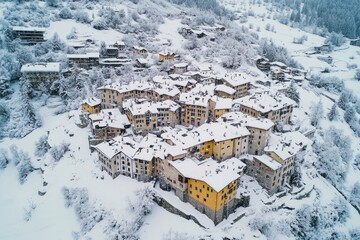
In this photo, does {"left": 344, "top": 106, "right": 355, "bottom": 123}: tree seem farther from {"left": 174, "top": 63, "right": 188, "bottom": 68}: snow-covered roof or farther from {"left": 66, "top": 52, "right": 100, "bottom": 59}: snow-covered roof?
{"left": 66, "top": 52, "right": 100, "bottom": 59}: snow-covered roof

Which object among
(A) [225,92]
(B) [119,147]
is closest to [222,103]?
(A) [225,92]

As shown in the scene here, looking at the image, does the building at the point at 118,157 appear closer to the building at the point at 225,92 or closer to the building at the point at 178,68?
the building at the point at 225,92

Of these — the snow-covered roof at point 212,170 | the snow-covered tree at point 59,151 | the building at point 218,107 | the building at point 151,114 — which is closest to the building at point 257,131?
the building at point 218,107

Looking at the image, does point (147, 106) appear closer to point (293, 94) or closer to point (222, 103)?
point (222, 103)

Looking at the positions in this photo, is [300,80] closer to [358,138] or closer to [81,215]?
[358,138]

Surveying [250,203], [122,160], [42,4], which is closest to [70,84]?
[122,160]

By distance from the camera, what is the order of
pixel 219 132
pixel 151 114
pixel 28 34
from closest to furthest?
pixel 219 132
pixel 151 114
pixel 28 34
